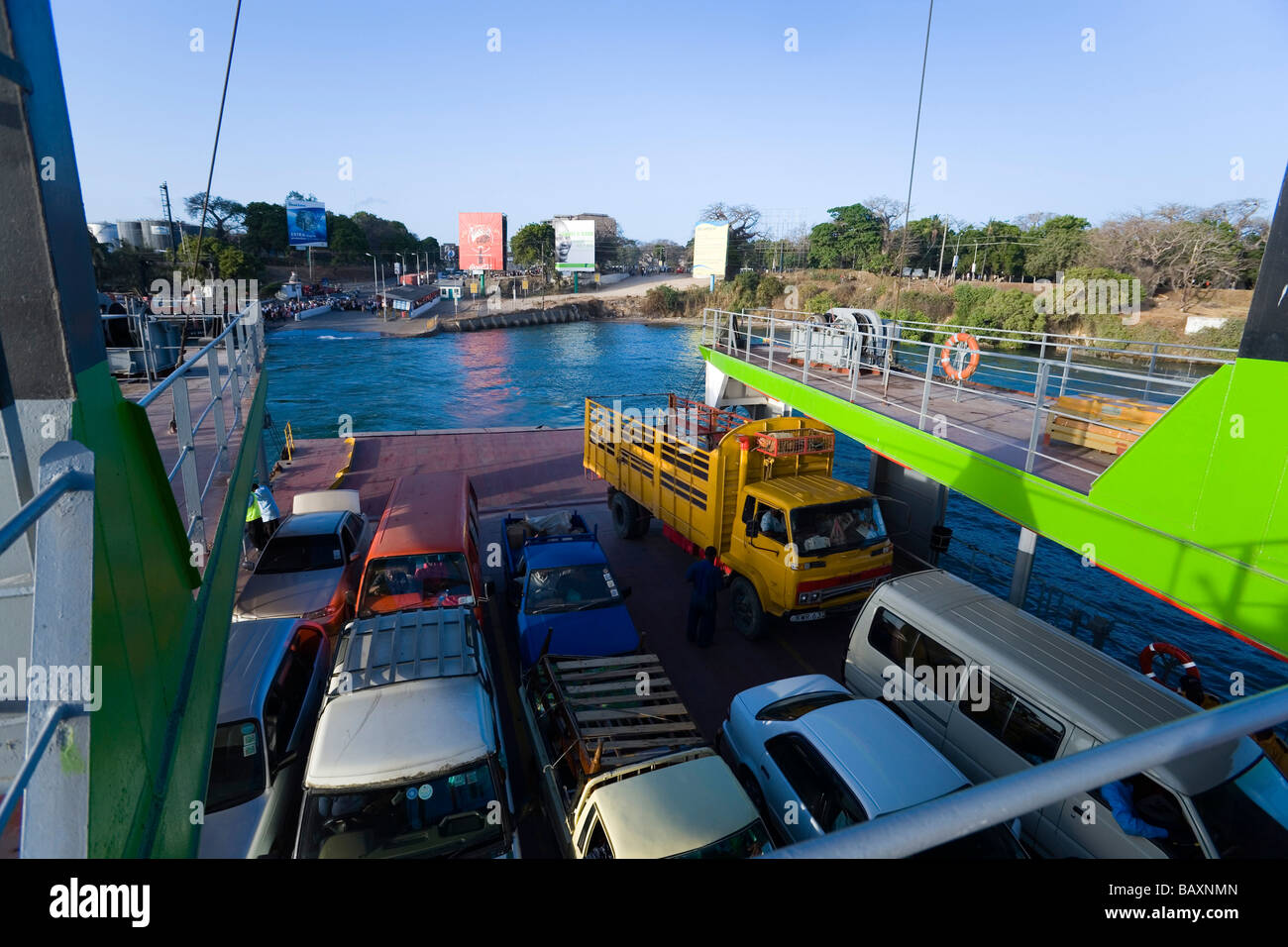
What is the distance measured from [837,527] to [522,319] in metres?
80.0

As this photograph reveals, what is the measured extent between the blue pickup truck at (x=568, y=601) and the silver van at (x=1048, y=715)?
9.25 feet

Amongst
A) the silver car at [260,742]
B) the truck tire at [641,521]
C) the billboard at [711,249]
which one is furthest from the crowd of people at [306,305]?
the silver car at [260,742]

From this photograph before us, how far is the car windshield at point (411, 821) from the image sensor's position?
4.48 m

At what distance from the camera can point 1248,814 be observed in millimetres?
4668

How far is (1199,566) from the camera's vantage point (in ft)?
18.4

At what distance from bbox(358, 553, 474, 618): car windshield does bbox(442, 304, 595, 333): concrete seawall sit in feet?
235

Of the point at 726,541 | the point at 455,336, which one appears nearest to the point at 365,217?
the point at 455,336

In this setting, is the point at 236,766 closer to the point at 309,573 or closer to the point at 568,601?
the point at 568,601

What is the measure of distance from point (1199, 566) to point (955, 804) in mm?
6336

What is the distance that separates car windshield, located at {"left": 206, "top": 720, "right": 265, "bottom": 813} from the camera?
5180 millimetres

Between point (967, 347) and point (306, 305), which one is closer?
point (967, 347)

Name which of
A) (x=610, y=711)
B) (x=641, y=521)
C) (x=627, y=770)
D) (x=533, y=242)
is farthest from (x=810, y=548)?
(x=533, y=242)

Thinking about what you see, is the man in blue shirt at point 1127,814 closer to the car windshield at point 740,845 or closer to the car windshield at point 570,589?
the car windshield at point 740,845
